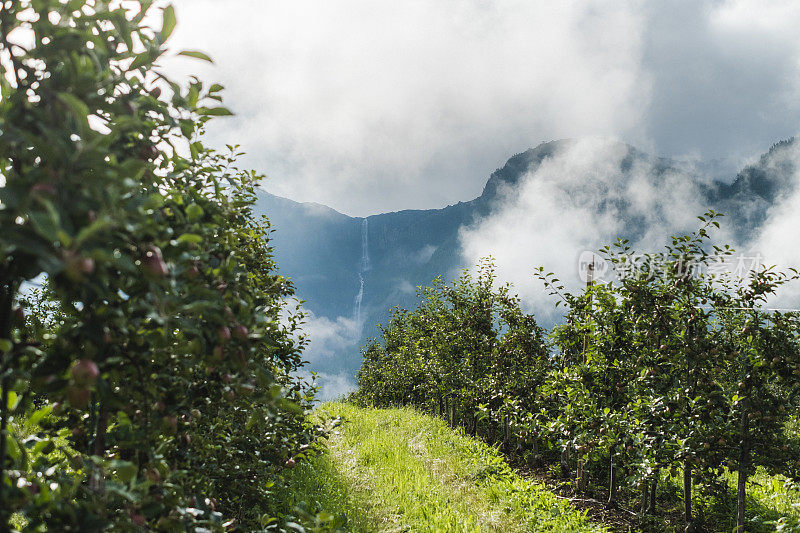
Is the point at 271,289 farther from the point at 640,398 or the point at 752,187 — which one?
the point at 752,187

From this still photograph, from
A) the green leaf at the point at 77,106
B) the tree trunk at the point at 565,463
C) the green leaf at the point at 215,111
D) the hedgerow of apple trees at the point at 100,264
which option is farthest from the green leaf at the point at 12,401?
the tree trunk at the point at 565,463

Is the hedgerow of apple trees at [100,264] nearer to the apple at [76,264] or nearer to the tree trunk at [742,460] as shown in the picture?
the apple at [76,264]

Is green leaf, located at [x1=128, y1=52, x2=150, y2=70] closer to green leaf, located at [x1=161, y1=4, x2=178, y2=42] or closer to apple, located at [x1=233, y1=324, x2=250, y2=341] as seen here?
green leaf, located at [x1=161, y1=4, x2=178, y2=42]

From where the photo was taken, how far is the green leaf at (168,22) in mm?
1231

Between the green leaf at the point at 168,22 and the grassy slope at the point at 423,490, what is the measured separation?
2.68 meters

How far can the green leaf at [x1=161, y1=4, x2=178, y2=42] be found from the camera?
1231 millimetres

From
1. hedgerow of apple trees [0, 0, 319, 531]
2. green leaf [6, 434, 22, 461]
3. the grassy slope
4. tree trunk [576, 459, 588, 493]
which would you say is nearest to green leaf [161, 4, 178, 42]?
hedgerow of apple trees [0, 0, 319, 531]

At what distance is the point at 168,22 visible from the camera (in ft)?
4.09

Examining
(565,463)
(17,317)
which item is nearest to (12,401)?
(17,317)

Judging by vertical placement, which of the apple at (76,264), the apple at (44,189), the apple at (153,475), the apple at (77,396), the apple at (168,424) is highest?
the apple at (44,189)

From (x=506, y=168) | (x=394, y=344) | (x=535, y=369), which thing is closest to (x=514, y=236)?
(x=506, y=168)

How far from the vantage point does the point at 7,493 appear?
101cm

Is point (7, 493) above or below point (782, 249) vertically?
below

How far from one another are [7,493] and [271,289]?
296 centimetres
